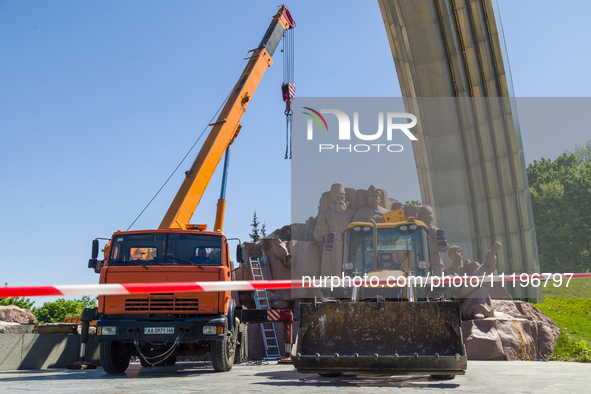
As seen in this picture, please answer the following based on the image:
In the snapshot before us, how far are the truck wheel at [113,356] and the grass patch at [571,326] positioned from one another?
356 inches

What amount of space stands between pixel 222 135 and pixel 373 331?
754 centimetres

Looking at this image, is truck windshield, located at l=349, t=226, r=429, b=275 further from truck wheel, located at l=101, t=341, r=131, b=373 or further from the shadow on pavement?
truck wheel, located at l=101, t=341, r=131, b=373

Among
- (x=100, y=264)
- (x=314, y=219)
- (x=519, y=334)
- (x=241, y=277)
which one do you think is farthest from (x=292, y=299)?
(x=100, y=264)

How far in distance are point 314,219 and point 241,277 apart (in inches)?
178

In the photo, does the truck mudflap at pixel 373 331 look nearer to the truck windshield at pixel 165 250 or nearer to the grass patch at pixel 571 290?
the truck windshield at pixel 165 250

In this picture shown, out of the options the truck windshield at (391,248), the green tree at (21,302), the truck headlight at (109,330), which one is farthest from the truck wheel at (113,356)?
Result: the green tree at (21,302)

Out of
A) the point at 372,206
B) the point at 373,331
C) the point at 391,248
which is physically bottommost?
the point at 373,331

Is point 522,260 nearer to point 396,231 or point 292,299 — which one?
point 292,299

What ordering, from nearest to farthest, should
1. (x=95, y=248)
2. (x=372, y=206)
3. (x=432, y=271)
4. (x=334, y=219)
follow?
1. (x=95, y=248)
2. (x=432, y=271)
3. (x=334, y=219)
4. (x=372, y=206)

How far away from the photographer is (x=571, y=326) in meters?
14.4

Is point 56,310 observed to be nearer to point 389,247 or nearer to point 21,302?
point 21,302

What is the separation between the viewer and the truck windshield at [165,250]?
707cm

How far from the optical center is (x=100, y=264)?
750cm

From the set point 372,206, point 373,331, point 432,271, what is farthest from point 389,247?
point 372,206
